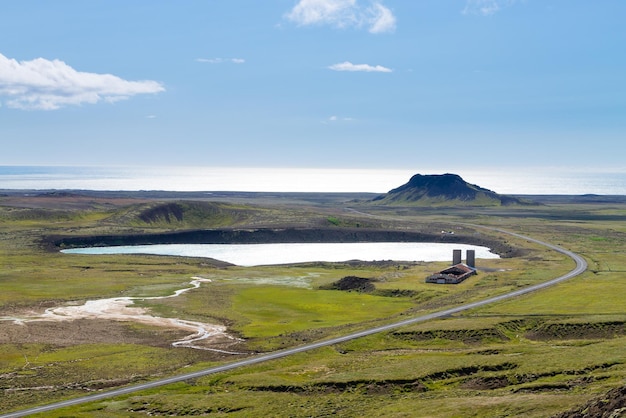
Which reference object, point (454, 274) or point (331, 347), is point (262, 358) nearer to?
point (331, 347)

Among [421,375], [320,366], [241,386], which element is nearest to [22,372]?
[241,386]

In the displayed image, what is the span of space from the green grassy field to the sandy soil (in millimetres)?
659

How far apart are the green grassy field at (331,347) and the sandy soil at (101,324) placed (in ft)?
2.16

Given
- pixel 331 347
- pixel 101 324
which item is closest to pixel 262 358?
pixel 331 347

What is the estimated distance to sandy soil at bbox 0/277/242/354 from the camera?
84.6 metres

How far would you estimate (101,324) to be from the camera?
307 ft

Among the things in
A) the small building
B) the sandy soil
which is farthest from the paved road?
the small building

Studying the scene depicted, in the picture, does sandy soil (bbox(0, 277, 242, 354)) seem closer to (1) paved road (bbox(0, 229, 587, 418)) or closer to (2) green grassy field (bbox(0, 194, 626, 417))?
(2) green grassy field (bbox(0, 194, 626, 417))

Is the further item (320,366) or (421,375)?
(320,366)

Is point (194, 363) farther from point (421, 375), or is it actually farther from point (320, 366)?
point (421, 375)

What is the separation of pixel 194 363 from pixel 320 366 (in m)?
14.4

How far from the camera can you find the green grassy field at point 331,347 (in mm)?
55594

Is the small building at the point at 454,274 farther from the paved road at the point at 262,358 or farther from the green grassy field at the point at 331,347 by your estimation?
the paved road at the point at 262,358

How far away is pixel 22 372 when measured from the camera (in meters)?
69.1
